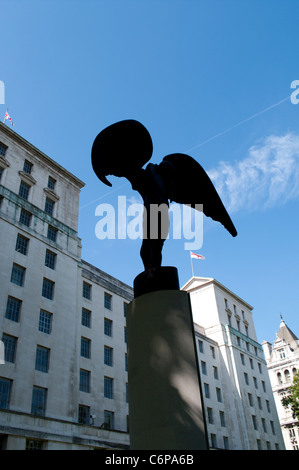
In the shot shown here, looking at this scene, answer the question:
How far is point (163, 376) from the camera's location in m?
5.90

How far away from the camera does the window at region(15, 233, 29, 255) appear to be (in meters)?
30.4

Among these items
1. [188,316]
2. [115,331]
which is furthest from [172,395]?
[115,331]

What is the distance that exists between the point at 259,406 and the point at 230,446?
1124cm

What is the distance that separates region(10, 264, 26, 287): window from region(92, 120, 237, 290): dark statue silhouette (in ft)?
73.4

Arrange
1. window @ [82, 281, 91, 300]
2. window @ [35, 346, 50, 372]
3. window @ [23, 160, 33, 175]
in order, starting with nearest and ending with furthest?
1. window @ [35, 346, 50, 372]
2. window @ [23, 160, 33, 175]
3. window @ [82, 281, 91, 300]

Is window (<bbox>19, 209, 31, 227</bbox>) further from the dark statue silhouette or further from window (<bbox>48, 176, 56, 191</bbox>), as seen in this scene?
the dark statue silhouette

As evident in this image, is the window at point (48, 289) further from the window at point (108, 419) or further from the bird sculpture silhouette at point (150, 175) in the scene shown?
the bird sculpture silhouette at point (150, 175)

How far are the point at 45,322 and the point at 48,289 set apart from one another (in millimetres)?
2914

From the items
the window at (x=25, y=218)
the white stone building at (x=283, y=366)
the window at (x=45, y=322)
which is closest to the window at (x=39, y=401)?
the window at (x=45, y=322)

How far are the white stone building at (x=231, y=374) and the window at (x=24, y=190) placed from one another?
1116 inches

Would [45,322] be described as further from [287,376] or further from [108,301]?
[287,376]

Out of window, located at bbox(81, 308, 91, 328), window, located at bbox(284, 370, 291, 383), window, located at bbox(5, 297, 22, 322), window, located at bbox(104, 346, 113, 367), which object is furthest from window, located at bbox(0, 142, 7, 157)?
window, located at bbox(284, 370, 291, 383)

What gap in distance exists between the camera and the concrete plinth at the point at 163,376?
5496mm

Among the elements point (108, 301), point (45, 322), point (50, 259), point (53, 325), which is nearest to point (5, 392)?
point (45, 322)
